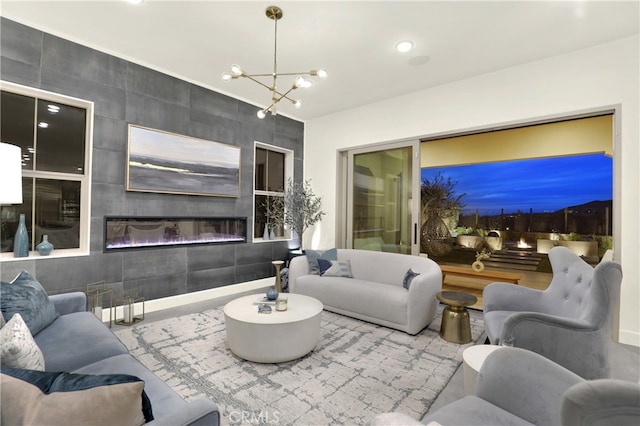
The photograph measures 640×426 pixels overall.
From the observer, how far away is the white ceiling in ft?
9.09

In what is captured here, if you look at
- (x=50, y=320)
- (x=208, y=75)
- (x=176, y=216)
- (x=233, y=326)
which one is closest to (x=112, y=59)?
(x=208, y=75)

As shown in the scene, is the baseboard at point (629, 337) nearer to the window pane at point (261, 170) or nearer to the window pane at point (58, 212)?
the window pane at point (261, 170)

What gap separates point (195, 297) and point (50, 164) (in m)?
2.37

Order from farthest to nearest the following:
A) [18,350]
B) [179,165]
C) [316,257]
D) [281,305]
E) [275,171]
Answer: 1. [275,171]
2. [316,257]
3. [179,165]
4. [281,305]
5. [18,350]

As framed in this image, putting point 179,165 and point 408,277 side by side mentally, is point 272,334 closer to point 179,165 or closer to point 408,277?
point 408,277

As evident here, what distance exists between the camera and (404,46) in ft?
11.0

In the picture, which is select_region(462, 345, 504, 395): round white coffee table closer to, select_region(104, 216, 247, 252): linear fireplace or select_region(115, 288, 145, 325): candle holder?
select_region(115, 288, 145, 325): candle holder

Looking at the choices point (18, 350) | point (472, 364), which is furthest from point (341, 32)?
point (18, 350)

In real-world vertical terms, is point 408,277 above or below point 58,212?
below

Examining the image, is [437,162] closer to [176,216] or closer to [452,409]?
[176,216]

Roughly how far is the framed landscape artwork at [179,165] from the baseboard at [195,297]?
1.47 meters

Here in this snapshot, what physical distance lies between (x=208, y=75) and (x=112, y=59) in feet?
3.63

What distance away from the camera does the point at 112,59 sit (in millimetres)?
3566

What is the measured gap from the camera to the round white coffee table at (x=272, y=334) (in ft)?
8.04
